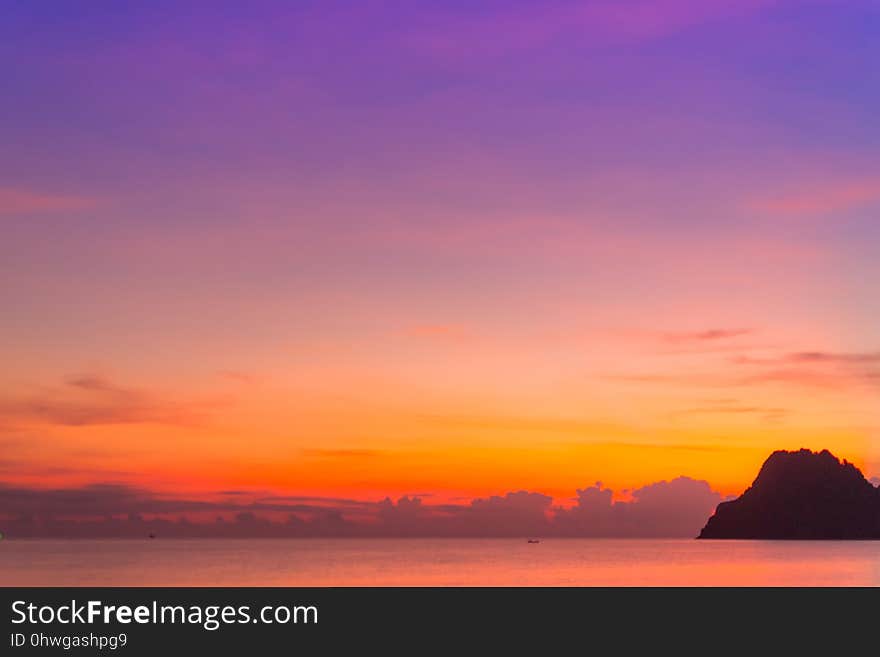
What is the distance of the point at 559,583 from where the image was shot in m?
148
